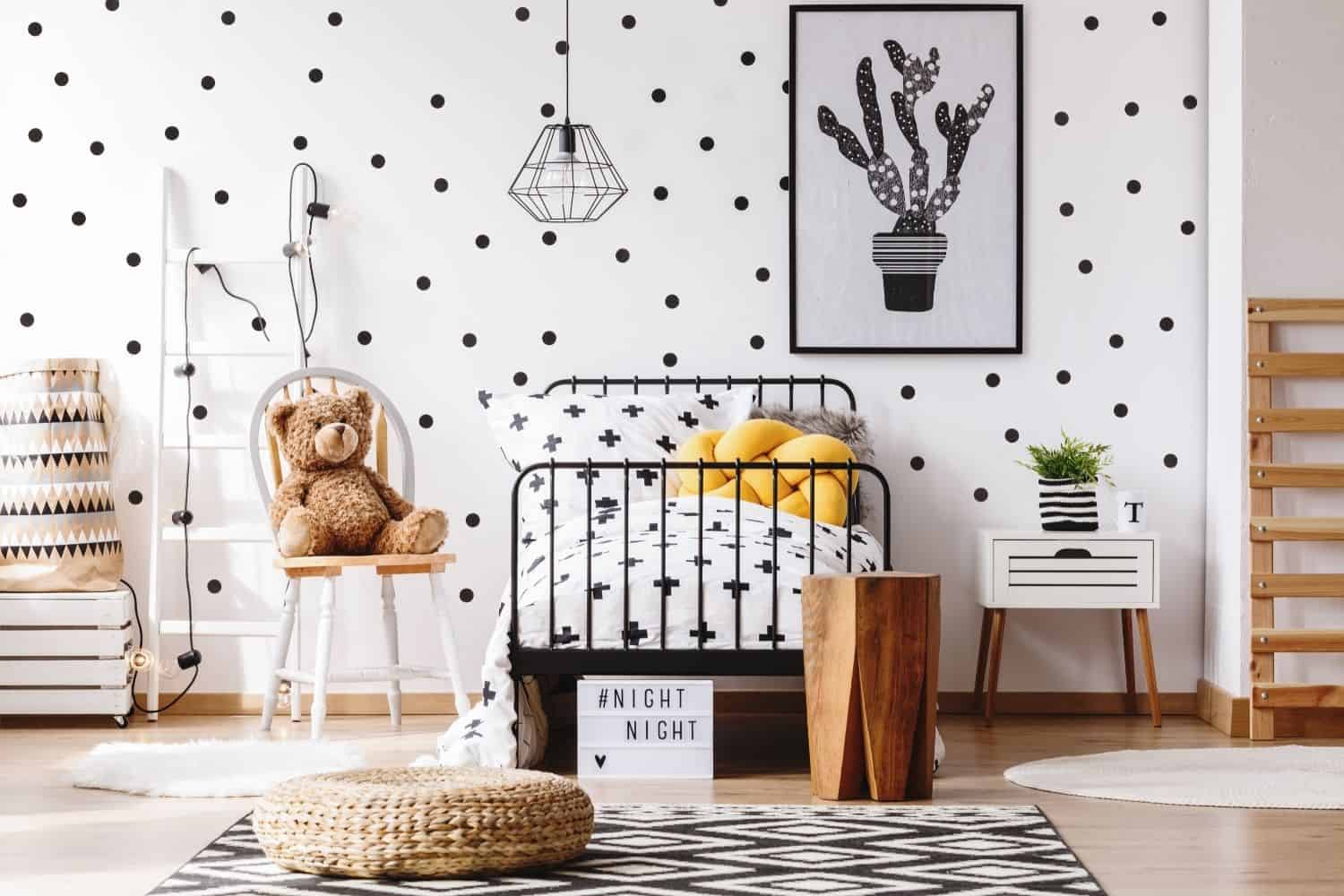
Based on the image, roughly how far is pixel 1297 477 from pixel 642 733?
5.88 feet

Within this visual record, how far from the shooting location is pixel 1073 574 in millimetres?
3756

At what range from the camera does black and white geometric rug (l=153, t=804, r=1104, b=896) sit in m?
2.12

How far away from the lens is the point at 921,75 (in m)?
4.09

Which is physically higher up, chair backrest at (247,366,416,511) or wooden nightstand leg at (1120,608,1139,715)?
chair backrest at (247,366,416,511)

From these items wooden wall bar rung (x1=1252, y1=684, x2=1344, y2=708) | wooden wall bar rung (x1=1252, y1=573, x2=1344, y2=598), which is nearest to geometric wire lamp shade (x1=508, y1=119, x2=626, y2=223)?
wooden wall bar rung (x1=1252, y1=573, x2=1344, y2=598)

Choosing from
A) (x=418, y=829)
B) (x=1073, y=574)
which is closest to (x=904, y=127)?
(x=1073, y=574)

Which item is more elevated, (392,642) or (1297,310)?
(1297,310)

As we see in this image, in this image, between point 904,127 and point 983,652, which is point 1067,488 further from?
point 904,127

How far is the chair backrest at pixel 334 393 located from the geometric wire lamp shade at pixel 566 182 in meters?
0.66

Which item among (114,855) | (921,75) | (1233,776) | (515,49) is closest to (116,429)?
(515,49)

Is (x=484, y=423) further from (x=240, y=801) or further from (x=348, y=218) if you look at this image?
(x=240, y=801)

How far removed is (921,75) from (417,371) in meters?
1.58

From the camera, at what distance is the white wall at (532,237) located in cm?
409

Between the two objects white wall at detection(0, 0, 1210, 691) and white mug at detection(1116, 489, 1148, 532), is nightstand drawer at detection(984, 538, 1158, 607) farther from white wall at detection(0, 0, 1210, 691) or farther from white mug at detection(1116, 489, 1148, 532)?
white wall at detection(0, 0, 1210, 691)
